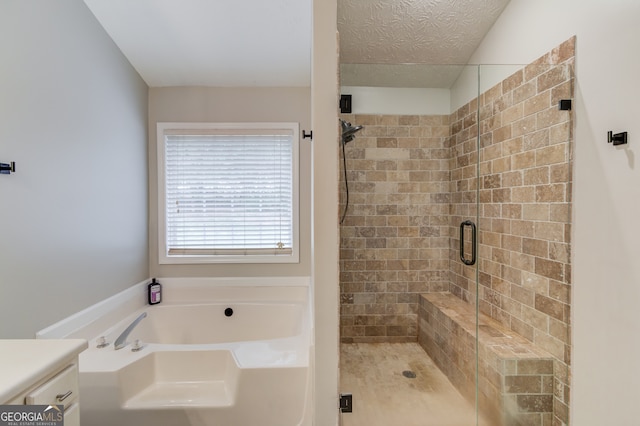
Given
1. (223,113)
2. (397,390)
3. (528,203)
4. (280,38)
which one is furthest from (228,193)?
(528,203)

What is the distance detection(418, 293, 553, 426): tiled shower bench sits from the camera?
154 cm

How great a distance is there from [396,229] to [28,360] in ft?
7.36

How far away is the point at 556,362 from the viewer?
1518 mm

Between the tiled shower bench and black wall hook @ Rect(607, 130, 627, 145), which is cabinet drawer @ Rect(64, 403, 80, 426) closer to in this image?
the tiled shower bench

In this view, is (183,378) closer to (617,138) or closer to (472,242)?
(472,242)

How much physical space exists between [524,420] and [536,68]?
1.91 m

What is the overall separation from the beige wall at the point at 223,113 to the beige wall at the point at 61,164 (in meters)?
0.24

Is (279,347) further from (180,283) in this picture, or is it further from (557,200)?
(557,200)

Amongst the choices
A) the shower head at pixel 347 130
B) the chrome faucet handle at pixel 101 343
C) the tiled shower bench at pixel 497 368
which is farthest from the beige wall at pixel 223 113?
the tiled shower bench at pixel 497 368

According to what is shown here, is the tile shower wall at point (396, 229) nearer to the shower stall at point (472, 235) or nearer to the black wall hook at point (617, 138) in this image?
the shower stall at point (472, 235)

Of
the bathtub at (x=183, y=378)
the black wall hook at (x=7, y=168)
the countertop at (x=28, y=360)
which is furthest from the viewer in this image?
the bathtub at (x=183, y=378)

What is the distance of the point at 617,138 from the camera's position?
1226 millimetres

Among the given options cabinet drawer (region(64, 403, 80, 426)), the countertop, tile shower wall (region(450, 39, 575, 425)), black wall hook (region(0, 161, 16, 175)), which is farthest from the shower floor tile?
black wall hook (region(0, 161, 16, 175))

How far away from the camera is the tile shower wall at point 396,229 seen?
97.0 inches
